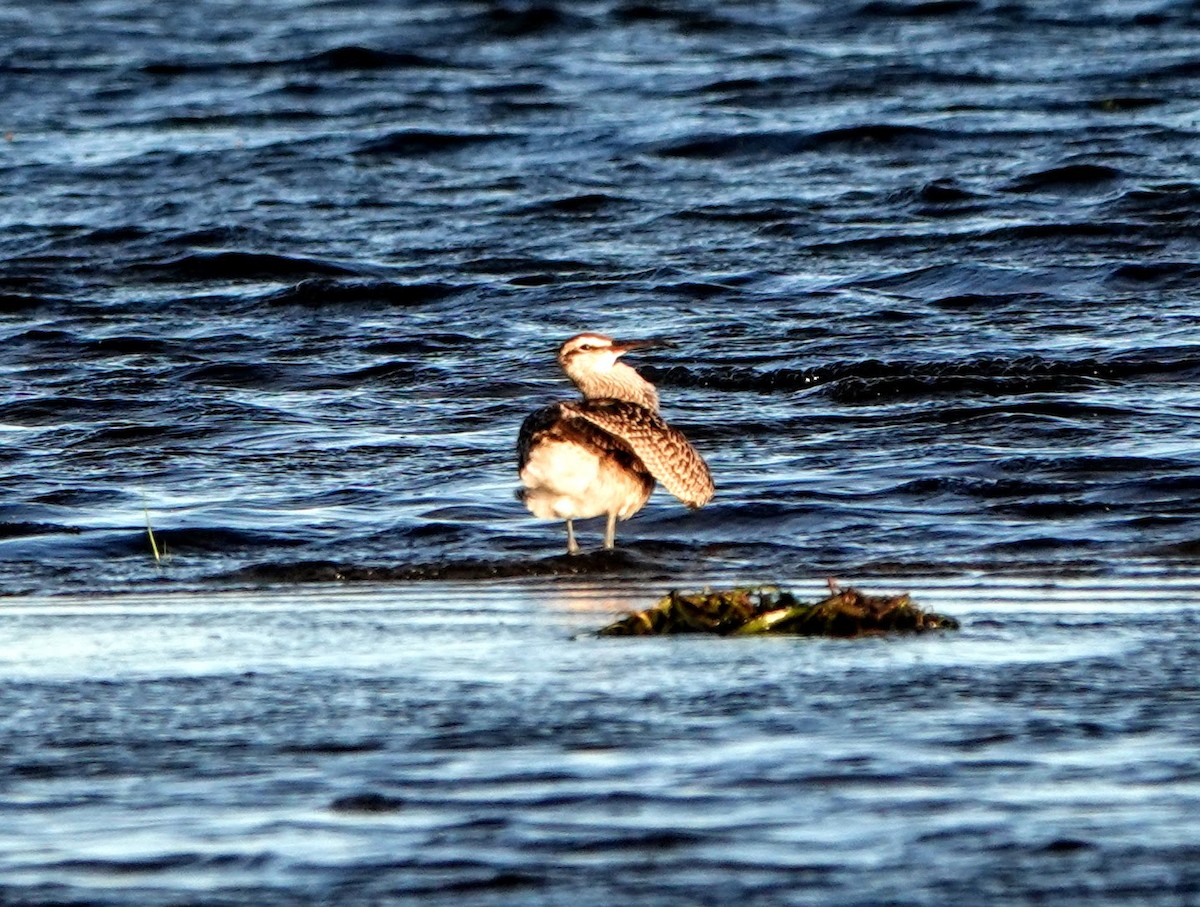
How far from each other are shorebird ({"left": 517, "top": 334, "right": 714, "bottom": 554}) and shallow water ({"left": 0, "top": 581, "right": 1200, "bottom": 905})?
197 cm

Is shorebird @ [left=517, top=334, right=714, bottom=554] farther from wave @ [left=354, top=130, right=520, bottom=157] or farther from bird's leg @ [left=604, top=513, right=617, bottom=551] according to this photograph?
wave @ [left=354, top=130, right=520, bottom=157]

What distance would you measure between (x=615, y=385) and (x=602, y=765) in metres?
5.31

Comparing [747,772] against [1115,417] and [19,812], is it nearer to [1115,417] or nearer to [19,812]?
[19,812]

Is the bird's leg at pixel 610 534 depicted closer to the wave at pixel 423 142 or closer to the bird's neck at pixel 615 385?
the bird's neck at pixel 615 385

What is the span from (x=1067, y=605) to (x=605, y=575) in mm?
1994

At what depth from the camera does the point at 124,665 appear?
6141 millimetres

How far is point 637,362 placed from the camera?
528 inches

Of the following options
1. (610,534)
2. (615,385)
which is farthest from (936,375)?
(610,534)

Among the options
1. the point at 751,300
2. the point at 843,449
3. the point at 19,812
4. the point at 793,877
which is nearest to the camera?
the point at 793,877


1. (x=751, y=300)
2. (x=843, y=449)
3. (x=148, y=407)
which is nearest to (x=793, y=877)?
(x=843, y=449)

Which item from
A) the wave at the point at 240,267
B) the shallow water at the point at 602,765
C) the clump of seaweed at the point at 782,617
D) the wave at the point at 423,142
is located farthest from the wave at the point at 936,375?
the wave at the point at 423,142

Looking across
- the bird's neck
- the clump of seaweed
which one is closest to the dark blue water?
the clump of seaweed

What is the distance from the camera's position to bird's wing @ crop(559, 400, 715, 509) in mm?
8852

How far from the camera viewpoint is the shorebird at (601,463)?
28.4 feet
